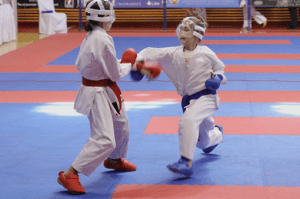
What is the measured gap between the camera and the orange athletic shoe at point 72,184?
4.15 m

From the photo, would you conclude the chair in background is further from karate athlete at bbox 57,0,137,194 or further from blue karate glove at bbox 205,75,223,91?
→ blue karate glove at bbox 205,75,223,91

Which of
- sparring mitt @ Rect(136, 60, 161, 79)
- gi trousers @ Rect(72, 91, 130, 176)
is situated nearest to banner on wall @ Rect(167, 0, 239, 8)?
sparring mitt @ Rect(136, 60, 161, 79)

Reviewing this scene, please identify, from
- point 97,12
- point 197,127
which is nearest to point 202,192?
point 197,127

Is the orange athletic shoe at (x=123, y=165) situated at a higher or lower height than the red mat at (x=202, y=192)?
higher

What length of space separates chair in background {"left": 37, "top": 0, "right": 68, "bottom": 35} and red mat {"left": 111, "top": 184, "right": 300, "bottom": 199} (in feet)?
44.4

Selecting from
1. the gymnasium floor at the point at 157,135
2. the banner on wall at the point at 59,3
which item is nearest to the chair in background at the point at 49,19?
the banner on wall at the point at 59,3

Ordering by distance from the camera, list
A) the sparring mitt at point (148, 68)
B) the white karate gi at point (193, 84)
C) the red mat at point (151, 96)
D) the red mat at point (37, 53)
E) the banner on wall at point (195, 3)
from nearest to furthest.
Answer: the white karate gi at point (193, 84), the sparring mitt at point (148, 68), the red mat at point (151, 96), the red mat at point (37, 53), the banner on wall at point (195, 3)

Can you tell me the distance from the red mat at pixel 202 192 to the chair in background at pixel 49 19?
44.4 feet

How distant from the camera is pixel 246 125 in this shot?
630cm

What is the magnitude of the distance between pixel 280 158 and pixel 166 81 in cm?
451

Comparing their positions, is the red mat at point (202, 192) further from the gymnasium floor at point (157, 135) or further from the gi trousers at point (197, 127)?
the gi trousers at point (197, 127)

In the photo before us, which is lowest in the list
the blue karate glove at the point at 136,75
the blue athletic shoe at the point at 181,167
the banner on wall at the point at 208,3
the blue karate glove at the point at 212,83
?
the blue athletic shoe at the point at 181,167

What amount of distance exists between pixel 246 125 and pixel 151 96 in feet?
7.39

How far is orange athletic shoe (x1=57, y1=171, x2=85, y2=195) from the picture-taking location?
4.15m
